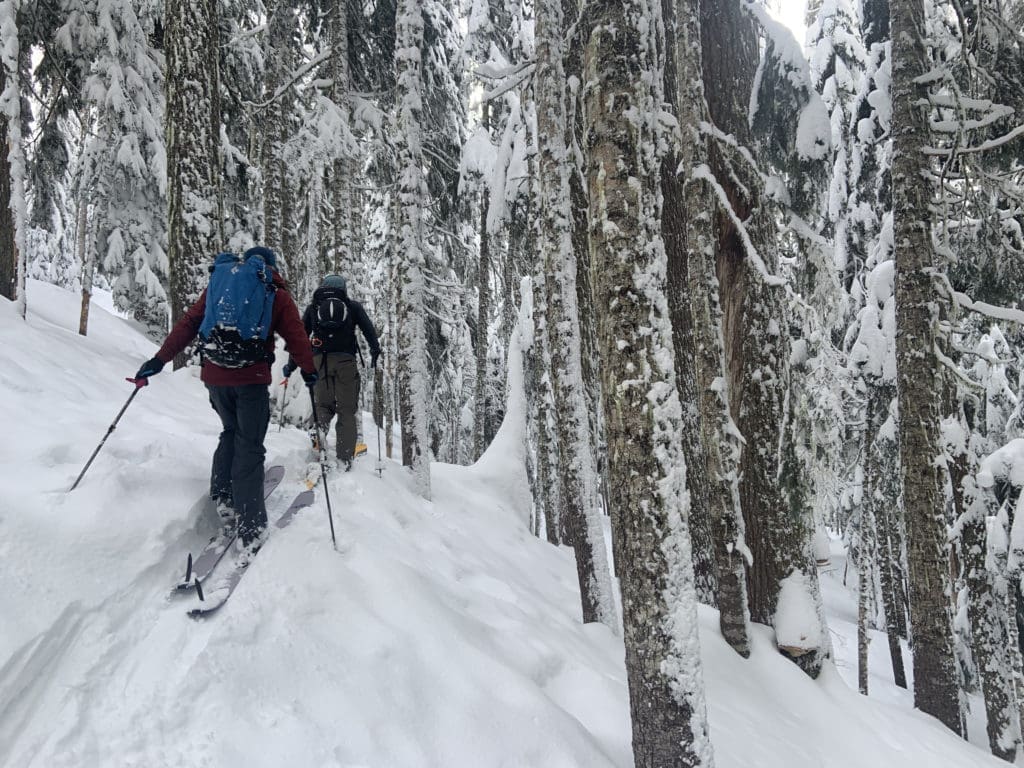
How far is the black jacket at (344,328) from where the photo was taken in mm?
6930

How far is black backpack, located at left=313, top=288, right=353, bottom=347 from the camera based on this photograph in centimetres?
691

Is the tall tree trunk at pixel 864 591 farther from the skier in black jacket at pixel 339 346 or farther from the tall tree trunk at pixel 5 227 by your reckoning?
the tall tree trunk at pixel 5 227

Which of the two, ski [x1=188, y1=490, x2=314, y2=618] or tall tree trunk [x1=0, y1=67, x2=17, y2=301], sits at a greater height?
tall tree trunk [x1=0, y1=67, x2=17, y2=301]

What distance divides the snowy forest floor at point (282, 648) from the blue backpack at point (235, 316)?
0.96 meters

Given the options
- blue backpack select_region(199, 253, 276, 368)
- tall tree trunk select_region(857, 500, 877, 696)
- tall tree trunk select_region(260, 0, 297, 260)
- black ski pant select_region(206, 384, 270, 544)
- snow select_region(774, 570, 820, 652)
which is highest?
tall tree trunk select_region(260, 0, 297, 260)

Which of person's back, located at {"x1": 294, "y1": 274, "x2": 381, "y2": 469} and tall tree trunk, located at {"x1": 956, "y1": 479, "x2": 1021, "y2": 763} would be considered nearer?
person's back, located at {"x1": 294, "y1": 274, "x2": 381, "y2": 469}

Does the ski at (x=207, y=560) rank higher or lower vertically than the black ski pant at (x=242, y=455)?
lower

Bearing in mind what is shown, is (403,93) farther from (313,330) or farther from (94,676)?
(94,676)

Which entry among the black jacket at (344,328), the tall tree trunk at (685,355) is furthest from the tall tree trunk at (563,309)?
the black jacket at (344,328)

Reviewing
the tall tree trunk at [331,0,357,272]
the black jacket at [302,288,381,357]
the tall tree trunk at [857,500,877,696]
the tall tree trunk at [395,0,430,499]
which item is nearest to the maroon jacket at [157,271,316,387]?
the black jacket at [302,288,381,357]

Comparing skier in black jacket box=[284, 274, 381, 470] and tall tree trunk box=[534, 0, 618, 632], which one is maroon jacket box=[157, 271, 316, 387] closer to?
skier in black jacket box=[284, 274, 381, 470]

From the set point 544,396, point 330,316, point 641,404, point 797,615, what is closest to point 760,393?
point 797,615

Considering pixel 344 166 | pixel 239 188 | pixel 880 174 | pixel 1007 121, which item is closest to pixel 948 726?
pixel 1007 121

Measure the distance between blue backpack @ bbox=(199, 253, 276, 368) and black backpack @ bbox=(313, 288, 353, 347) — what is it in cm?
236
